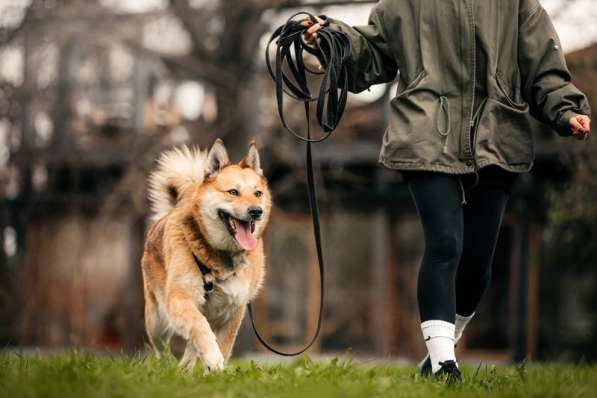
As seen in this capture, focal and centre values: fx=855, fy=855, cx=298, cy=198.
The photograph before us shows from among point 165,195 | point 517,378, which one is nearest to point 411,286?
point 165,195

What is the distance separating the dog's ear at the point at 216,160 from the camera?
4.53 m

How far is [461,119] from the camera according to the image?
3719 millimetres

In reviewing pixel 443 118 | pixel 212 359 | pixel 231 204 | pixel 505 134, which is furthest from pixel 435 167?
pixel 212 359

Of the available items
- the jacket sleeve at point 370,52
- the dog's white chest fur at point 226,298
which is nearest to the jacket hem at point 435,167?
the jacket sleeve at point 370,52

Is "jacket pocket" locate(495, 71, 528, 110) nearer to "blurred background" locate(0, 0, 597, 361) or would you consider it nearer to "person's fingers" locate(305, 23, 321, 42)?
"person's fingers" locate(305, 23, 321, 42)

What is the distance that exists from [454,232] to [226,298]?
1294 mm

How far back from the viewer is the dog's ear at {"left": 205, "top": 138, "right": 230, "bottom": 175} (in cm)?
453

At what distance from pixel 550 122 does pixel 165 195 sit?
91.3 inches

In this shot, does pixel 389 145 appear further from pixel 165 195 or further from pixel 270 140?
pixel 270 140

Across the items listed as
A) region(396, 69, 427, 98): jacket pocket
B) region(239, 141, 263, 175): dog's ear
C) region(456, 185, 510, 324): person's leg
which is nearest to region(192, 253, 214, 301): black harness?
region(239, 141, 263, 175): dog's ear

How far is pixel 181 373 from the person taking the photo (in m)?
3.49

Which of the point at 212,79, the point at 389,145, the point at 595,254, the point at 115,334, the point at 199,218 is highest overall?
the point at 212,79

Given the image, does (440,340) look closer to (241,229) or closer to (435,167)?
(435,167)

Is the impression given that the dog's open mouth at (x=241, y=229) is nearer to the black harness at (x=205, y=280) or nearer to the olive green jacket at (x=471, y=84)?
the black harness at (x=205, y=280)
